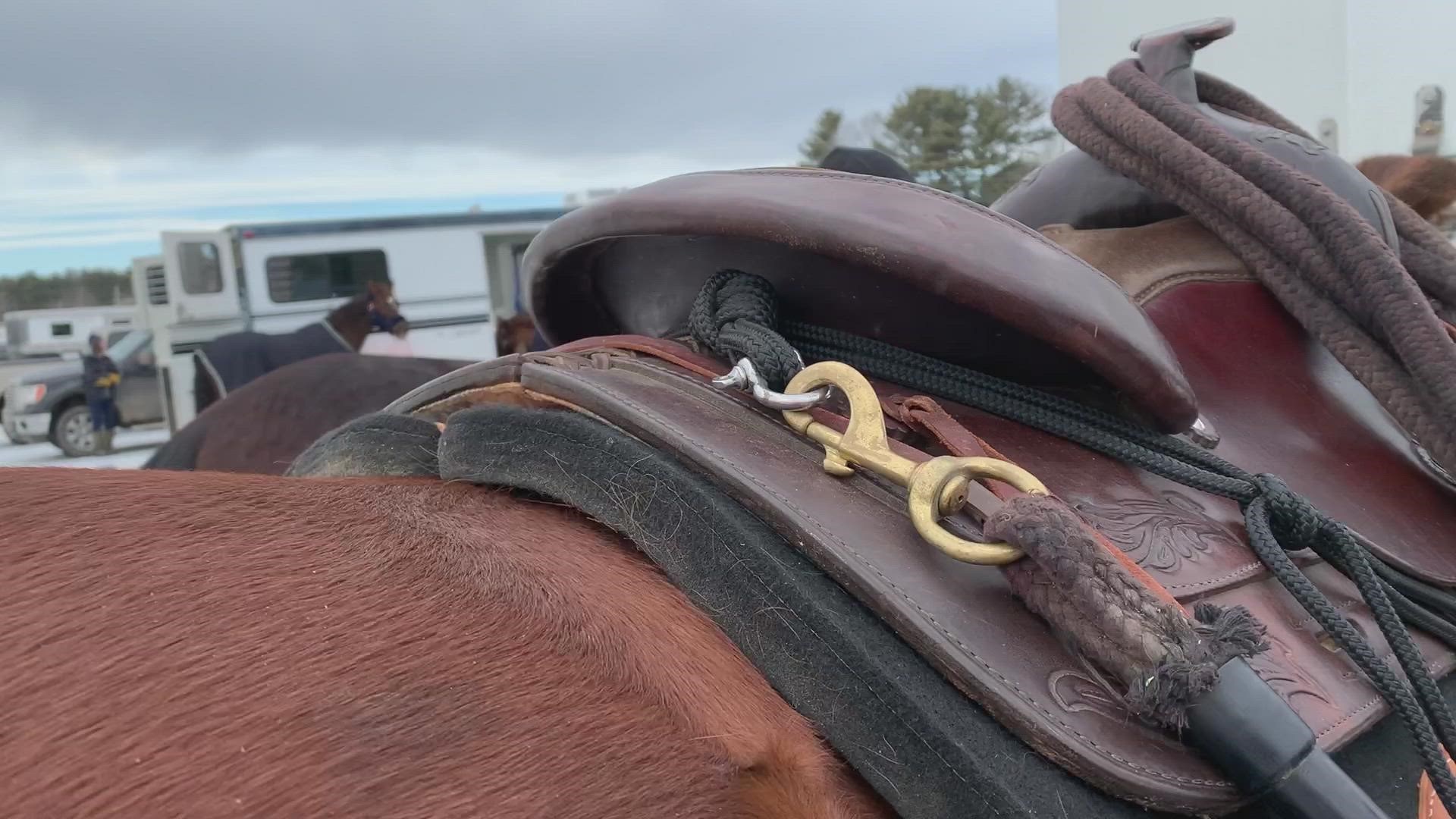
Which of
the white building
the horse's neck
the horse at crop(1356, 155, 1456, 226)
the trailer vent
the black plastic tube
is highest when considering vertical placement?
the white building

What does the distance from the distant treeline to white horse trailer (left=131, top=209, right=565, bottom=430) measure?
698 cm

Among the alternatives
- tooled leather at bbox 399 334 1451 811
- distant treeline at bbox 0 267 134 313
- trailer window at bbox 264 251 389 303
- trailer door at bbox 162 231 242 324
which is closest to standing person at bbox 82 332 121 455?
trailer door at bbox 162 231 242 324

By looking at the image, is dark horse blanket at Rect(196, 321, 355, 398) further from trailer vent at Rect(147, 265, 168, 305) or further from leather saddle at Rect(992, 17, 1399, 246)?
trailer vent at Rect(147, 265, 168, 305)

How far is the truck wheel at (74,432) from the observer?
8.80m

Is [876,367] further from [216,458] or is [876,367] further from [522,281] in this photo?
[216,458]

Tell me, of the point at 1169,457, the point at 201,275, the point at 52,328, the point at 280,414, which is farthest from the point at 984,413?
the point at 52,328

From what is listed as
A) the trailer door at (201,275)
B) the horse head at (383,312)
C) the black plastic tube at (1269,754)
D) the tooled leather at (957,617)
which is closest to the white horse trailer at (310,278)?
the trailer door at (201,275)

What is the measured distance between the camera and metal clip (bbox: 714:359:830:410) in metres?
0.55

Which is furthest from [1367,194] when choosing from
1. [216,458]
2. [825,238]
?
[216,458]

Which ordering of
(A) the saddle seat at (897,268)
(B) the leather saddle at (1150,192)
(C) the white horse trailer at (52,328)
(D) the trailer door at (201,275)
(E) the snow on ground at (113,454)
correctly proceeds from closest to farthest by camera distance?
1. (A) the saddle seat at (897,268)
2. (B) the leather saddle at (1150,192)
3. (D) the trailer door at (201,275)
4. (E) the snow on ground at (113,454)
5. (C) the white horse trailer at (52,328)

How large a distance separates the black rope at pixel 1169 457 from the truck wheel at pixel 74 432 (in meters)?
10.3

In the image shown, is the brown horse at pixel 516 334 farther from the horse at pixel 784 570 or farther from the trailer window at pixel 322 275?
the horse at pixel 784 570

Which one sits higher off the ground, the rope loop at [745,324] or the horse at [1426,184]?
the horse at [1426,184]

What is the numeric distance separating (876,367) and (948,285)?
0.33 ft
